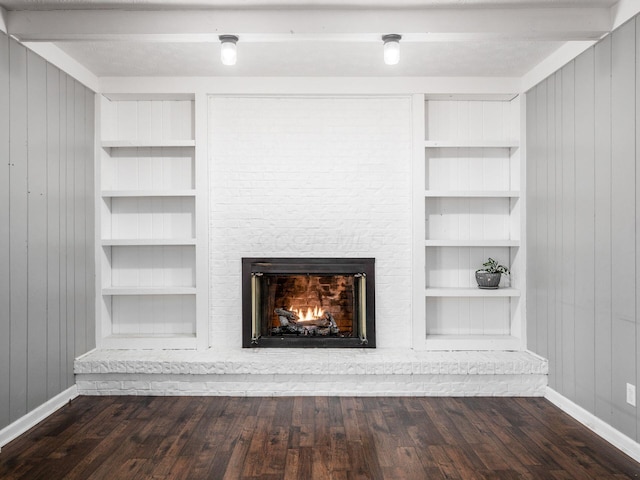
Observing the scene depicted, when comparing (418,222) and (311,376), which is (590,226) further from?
(311,376)

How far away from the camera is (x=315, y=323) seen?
4.16 meters

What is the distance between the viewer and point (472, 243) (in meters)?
3.99

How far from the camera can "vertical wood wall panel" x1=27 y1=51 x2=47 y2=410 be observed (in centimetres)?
306

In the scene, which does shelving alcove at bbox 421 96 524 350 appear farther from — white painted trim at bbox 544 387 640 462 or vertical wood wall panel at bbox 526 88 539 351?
white painted trim at bbox 544 387 640 462

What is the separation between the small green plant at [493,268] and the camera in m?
4.06

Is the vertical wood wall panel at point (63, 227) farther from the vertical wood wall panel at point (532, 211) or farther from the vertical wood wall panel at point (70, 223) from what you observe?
the vertical wood wall panel at point (532, 211)

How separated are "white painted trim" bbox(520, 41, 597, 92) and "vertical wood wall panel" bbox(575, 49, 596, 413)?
0.06 meters

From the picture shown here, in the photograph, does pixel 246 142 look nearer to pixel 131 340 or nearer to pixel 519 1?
pixel 131 340

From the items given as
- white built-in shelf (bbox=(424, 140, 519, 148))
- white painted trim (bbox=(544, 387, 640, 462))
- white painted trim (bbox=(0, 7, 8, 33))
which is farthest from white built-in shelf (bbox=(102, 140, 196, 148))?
white painted trim (bbox=(544, 387, 640, 462))

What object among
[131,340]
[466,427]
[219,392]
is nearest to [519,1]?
[466,427]

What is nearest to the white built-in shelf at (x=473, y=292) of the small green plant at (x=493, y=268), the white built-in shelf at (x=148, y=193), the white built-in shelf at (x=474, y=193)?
the small green plant at (x=493, y=268)

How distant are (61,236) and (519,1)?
3.30 meters

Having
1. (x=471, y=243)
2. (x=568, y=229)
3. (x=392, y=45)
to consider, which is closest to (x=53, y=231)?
(x=392, y=45)

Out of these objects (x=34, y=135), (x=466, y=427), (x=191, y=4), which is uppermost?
(x=191, y=4)
